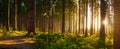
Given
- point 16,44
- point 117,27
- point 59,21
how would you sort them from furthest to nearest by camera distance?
point 59,21 < point 16,44 < point 117,27

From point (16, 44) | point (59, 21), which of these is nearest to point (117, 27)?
point (16, 44)

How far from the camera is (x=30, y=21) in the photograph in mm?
21609

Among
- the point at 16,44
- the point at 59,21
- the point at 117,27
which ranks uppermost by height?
the point at 117,27

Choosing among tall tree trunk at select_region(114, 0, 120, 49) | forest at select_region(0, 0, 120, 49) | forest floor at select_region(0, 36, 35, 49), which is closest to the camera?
tall tree trunk at select_region(114, 0, 120, 49)

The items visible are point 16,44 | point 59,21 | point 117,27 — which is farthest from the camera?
point 59,21

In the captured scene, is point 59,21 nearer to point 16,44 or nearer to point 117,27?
point 16,44

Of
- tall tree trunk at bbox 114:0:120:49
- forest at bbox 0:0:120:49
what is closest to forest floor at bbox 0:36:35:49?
forest at bbox 0:0:120:49

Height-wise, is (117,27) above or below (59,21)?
above

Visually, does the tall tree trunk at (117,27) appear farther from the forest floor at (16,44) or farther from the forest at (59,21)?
the forest floor at (16,44)

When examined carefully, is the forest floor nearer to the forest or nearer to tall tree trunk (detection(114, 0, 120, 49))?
the forest

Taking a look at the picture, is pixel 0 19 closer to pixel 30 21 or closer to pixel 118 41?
pixel 30 21

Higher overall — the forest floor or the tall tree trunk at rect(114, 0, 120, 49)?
the tall tree trunk at rect(114, 0, 120, 49)

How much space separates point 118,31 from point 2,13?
144 ft

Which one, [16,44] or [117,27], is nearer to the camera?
[117,27]
